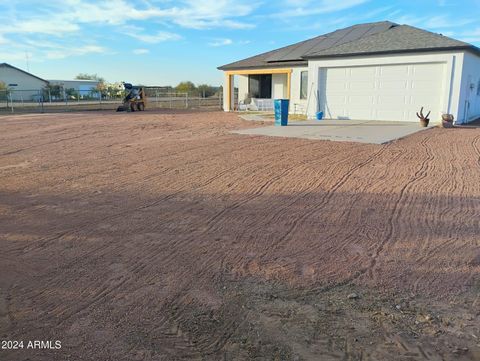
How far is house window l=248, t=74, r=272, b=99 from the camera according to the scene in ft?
102

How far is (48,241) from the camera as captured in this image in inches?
198

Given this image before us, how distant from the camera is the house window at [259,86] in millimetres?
30938

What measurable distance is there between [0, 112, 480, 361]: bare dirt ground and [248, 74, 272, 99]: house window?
2271cm

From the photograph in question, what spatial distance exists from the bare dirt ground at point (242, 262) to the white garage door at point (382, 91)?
10869mm

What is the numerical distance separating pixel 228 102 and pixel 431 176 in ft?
79.1

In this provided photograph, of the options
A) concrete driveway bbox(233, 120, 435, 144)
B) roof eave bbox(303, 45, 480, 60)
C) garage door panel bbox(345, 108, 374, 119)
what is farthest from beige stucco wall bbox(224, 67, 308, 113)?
concrete driveway bbox(233, 120, 435, 144)

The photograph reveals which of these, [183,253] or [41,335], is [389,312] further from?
[41,335]

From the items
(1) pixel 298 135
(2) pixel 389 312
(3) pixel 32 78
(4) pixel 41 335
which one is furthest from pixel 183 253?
(3) pixel 32 78

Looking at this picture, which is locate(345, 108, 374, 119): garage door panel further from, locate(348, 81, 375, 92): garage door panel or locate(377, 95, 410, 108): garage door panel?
locate(348, 81, 375, 92): garage door panel

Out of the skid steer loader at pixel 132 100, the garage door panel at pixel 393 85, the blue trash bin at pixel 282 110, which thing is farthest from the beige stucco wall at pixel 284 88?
the blue trash bin at pixel 282 110

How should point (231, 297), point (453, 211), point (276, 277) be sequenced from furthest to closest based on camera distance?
point (453, 211) → point (276, 277) → point (231, 297)

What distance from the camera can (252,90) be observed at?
31.5 meters

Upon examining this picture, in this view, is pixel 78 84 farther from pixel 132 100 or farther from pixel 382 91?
pixel 382 91

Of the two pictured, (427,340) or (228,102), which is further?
(228,102)
